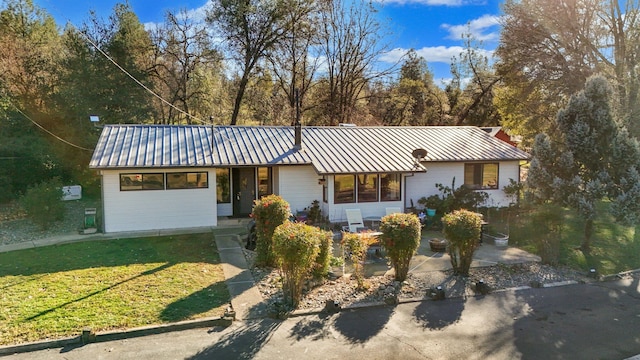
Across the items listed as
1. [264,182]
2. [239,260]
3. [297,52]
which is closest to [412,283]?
[239,260]

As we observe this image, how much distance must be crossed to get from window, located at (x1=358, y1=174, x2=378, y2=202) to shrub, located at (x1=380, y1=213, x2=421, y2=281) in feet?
19.9

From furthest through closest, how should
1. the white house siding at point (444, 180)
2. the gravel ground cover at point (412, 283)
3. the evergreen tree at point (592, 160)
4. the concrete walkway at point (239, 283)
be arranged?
1. the white house siding at point (444, 180)
2. the evergreen tree at point (592, 160)
3. the gravel ground cover at point (412, 283)
4. the concrete walkway at point (239, 283)

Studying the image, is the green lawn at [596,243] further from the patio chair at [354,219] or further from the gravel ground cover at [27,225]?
the gravel ground cover at [27,225]

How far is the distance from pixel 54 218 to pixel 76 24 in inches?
623

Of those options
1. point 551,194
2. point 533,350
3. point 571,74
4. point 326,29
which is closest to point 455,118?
point 326,29

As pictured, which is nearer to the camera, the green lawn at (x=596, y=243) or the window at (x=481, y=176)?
the green lawn at (x=596, y=243)

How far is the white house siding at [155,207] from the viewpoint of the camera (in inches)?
534

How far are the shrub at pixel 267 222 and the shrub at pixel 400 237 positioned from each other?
259 cm

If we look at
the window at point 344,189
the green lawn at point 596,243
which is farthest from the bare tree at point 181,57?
the green lawn at point 596,243

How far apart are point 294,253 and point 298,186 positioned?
25.7 ft

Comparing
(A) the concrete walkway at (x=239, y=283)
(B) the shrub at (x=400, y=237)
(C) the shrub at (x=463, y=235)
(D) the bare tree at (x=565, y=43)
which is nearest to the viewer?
(A) the concrete walkway at (x=239, y=283)

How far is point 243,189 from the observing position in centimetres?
1614

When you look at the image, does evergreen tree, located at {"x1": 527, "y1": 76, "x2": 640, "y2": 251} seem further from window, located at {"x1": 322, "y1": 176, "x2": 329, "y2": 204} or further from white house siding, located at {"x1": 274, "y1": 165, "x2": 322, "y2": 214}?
white house siding, located at {"x1": 274, "y1": 165, "x2": 322, "y2": 214}

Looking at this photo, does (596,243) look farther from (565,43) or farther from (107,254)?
(107,254)
